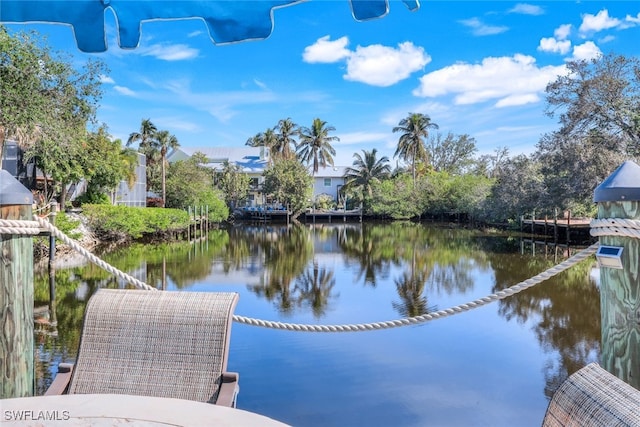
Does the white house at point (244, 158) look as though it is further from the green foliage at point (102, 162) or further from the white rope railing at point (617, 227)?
the white rope railing at point (617, 227)

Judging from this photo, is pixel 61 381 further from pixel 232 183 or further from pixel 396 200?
pixel 396 200

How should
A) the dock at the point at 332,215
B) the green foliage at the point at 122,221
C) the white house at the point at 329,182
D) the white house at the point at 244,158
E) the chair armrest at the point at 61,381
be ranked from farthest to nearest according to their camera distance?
1. the white house at the point at 329,182
2. the white house at the point at 244,158
3. the dock at the point at 332,215
4. the green foliage at the point at 122,221
5. the chair armrest at the point at 61,381

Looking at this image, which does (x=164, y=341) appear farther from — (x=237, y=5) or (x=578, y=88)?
(x=578, y=88)

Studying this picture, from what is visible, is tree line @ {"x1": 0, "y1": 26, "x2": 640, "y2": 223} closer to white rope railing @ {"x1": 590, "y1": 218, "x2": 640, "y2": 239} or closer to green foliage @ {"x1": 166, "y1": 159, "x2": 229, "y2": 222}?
green foliage @ {"x1": 166, "y1": 159, "x2": 229, "y2": 222}

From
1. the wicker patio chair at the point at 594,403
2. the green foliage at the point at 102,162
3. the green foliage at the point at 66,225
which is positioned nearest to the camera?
the wicker patio chair at the point at 594,403

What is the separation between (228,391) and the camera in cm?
215

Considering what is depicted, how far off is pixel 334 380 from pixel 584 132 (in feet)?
53.1

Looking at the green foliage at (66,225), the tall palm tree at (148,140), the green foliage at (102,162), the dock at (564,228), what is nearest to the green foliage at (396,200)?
the dock at (564,228)

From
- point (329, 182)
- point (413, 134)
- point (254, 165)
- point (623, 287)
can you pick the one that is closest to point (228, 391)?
point (623, 287)

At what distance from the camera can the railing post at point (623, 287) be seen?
1.94 metres

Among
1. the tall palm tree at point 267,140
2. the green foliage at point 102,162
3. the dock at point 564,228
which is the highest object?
the tall palm tree at point 267,140

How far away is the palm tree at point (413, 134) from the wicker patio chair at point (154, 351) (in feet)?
146

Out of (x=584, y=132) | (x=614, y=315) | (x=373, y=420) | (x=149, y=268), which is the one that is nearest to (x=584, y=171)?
(x=584, y=132)

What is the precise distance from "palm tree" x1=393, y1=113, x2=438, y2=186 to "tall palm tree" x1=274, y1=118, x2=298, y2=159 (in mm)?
10009
